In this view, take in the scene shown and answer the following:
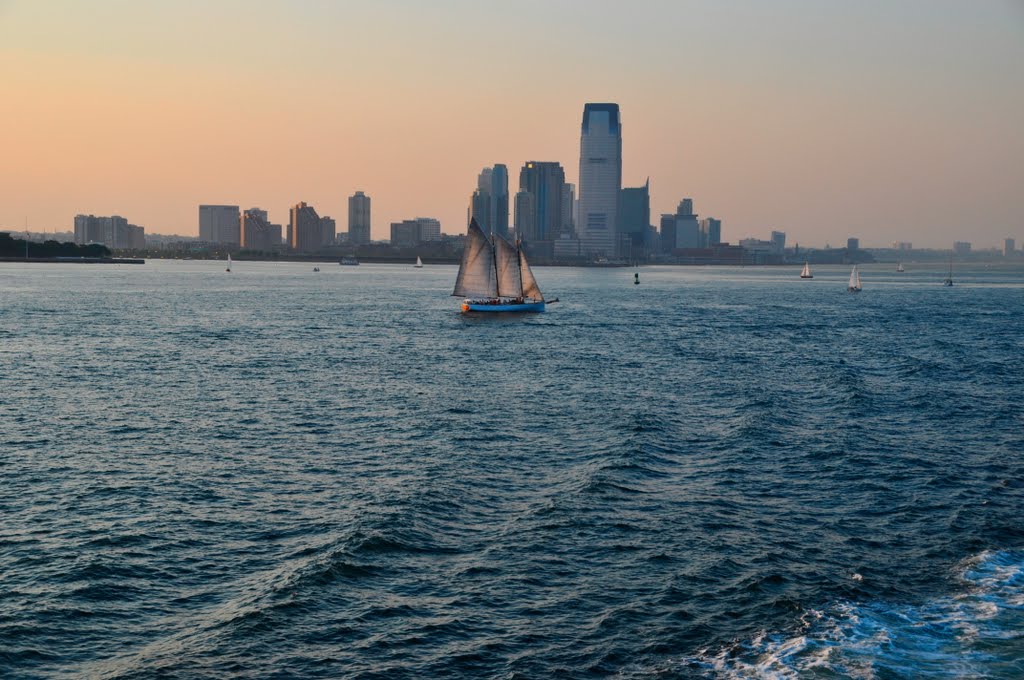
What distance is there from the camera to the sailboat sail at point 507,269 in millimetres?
124000

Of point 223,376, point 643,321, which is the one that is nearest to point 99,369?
point 223,376

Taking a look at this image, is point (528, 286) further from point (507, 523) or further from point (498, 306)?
point (507, 523)

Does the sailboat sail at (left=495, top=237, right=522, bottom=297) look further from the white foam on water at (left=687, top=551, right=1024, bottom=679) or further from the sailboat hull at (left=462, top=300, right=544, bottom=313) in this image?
the white foam on water at (left=687, top=551, right=1024, bottom=679)

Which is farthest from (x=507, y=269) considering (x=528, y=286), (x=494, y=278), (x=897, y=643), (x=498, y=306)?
(x=897, y=643)

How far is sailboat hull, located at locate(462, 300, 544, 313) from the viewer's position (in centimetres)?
12075

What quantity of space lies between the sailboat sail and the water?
56898 mm

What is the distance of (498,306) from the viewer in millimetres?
120875

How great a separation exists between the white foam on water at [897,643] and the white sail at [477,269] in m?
98.0

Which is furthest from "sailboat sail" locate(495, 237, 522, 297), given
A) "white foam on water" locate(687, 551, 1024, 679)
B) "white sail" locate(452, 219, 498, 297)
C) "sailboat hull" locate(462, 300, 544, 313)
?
"white foam on water" locate(687, 551, 1024, 679)

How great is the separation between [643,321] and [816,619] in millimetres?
101826

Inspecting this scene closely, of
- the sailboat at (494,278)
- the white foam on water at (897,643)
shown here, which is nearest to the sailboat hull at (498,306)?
the sailboat at (494,278)

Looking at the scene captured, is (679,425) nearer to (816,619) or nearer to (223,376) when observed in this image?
(816,619)

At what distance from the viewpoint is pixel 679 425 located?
4728cm

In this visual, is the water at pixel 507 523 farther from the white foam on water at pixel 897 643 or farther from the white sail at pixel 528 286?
the white sail at pixel 528 286
